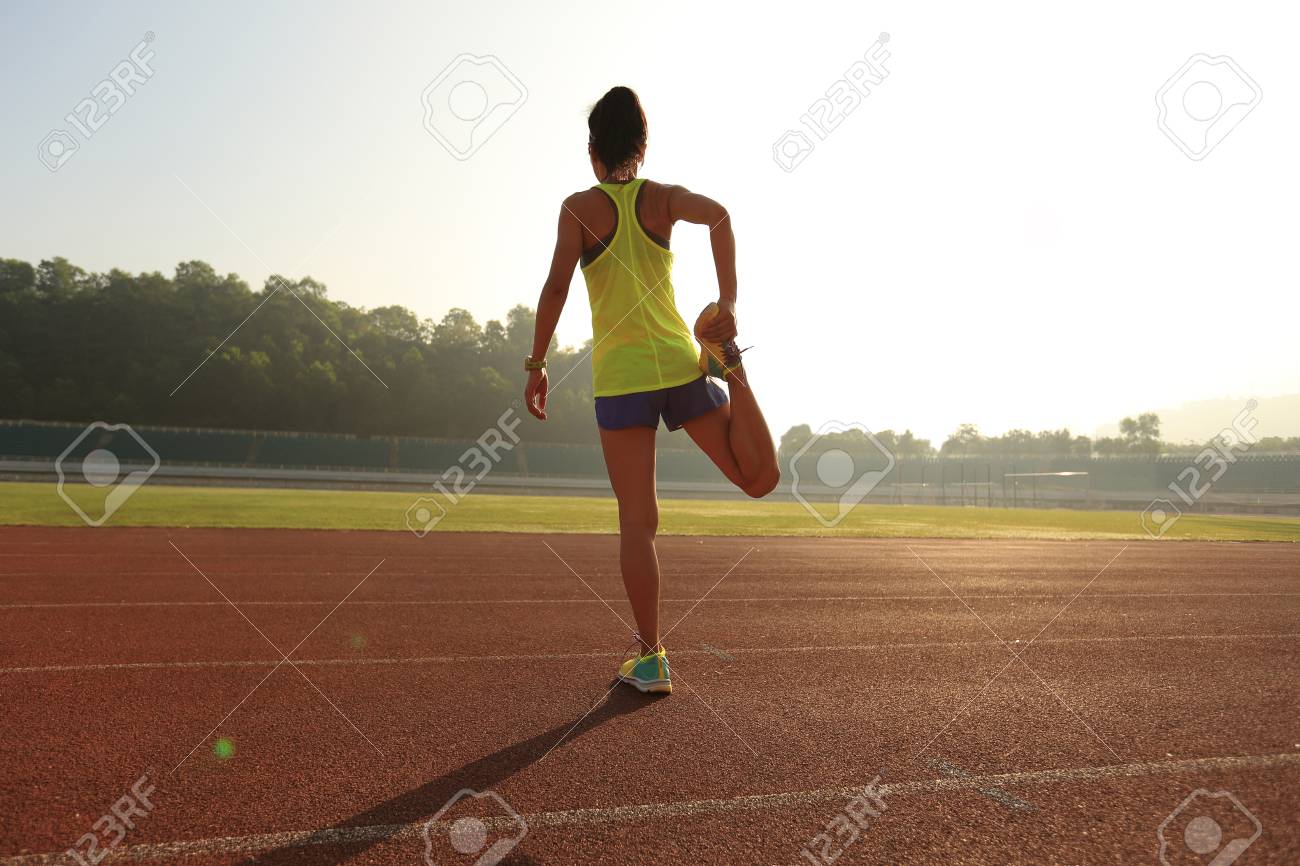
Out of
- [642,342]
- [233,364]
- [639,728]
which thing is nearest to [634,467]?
[642,342]

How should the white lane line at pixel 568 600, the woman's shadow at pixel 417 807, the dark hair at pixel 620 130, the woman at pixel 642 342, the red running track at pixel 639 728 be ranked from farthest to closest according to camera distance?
the white lane line at pixel 568 600 < the dark hair at pixel 620 130 < the woman at pixel 642 342 < the red running track at pixel 639 728 < the woman's shadow at pixel 417 807

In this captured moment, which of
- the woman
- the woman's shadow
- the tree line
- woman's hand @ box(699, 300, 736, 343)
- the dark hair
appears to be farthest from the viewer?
the tree line

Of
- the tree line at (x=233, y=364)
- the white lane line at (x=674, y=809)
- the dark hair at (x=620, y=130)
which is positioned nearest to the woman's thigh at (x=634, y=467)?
the dark hair at (x=620, y=130)

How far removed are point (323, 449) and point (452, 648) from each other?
65.1 metres

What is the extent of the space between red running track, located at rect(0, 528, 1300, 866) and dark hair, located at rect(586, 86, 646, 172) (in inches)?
104

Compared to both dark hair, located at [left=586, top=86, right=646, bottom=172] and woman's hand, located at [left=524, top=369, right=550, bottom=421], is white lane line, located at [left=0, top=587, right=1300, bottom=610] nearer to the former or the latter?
woman's hand, located at [left=524, top=369, right=550, bottom=421]

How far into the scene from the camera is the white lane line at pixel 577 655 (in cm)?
460

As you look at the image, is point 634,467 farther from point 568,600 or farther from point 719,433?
point 568,600

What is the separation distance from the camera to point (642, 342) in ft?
12.6

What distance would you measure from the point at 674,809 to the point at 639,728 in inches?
33.6

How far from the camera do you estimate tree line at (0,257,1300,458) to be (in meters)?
74.8

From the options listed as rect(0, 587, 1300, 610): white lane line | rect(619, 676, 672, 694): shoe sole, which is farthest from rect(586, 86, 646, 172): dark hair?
rect(0, 587, 1300, 610): white lane line

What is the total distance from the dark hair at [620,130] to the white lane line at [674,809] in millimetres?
2881

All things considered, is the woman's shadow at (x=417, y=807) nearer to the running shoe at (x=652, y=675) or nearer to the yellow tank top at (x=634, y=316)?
the running shoe at (x=652, y=675)
